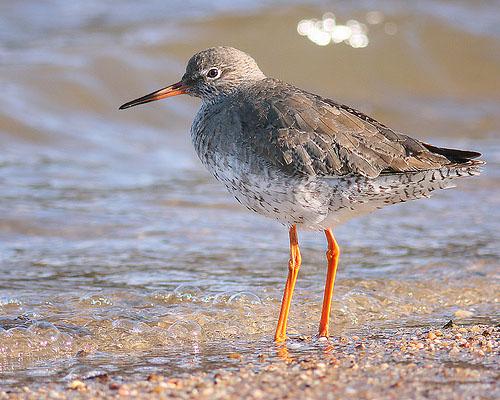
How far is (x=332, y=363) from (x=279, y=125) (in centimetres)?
186

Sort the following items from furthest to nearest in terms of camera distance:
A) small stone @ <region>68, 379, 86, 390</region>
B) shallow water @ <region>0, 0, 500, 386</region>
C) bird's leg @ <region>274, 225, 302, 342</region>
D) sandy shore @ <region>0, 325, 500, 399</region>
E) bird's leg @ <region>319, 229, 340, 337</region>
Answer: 1. shallow water @ <region>0, 0, 500, 386</region>
2. bird's leg @ <region>319, 229, 340, 337</region>
3. bird's leg @ <region>274, 225, 302, 342</region>
4. small stone @ <region>68, 379, 86, 390</region>
5. sandy shore @ <region>0, 325, 500, 399</region>

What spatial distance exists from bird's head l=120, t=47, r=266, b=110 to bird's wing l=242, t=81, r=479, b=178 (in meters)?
0.85

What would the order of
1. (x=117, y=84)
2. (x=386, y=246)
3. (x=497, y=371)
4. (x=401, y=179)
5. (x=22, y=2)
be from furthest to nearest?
(x=22, y=2) < (x=117, y=84) < (x=386, y=246) < (x=401, y=179) < (x=497, y=371)

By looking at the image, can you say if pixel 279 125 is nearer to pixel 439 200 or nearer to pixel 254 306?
pixel 254 306

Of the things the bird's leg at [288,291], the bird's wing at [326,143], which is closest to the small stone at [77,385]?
the bird's leg at [288,291]

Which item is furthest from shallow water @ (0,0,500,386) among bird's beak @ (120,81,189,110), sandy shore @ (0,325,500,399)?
bird's beak @ (120,81,189,110)

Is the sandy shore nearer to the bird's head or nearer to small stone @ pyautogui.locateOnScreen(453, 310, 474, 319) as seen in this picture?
small stone @ pyautogui.locateOnScreen(453, 310, 474, 319)

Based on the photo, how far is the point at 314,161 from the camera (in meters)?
6.60

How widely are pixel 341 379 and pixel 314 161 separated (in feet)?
5.75

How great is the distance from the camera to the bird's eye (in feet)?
25.5

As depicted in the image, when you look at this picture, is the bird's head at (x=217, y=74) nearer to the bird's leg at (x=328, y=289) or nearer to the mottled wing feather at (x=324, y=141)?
the mottled wing feather at (x=324, y=141)

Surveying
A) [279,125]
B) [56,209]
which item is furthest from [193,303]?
[56,209]

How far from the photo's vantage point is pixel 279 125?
6.76 metres

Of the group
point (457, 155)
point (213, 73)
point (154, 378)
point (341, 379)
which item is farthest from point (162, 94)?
point (341, 379)
